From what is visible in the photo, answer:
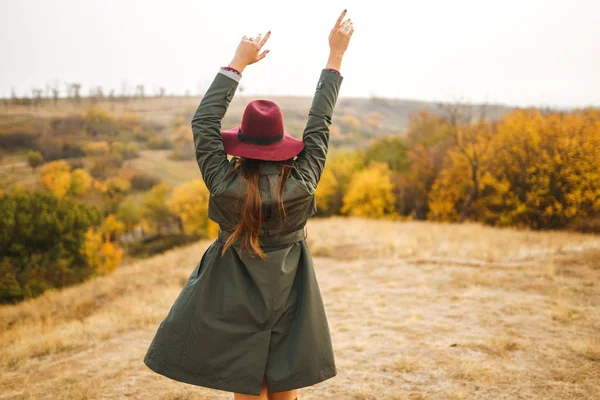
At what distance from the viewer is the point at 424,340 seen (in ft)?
19.1

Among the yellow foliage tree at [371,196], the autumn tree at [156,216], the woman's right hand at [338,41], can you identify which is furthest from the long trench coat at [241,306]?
the autumn tree at [156,216]

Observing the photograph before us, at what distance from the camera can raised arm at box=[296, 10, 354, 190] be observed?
228cm

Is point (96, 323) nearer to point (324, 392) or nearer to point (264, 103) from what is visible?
point (324, 392)

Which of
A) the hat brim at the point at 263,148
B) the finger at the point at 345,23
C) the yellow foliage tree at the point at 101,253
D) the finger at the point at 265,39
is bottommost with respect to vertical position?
the yellow foliage tree at the point at 101,253

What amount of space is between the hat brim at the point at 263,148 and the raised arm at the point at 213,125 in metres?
0.04

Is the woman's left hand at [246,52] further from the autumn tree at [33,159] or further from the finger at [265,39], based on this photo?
the autumn tree at [33,159]

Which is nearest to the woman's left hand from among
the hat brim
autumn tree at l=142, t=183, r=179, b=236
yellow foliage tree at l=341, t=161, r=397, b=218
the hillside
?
the hat brim

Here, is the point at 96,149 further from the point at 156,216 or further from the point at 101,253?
the point at 101,253

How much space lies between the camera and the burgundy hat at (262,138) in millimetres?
2135

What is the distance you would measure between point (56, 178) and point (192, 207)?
28207mm

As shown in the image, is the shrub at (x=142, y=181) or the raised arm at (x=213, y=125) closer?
the raised arm at (x=213, y=125)

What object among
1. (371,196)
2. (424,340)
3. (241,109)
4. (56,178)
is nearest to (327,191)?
(371,196)

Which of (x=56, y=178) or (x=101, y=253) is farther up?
(x=56, y=178)

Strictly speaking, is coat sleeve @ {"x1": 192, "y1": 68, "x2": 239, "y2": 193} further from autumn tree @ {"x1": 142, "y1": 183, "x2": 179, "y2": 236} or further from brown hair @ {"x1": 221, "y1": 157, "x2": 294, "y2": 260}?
autumn tree @ {"x1": 142, "y1": 183, "x2": 179, "y2": 236}
